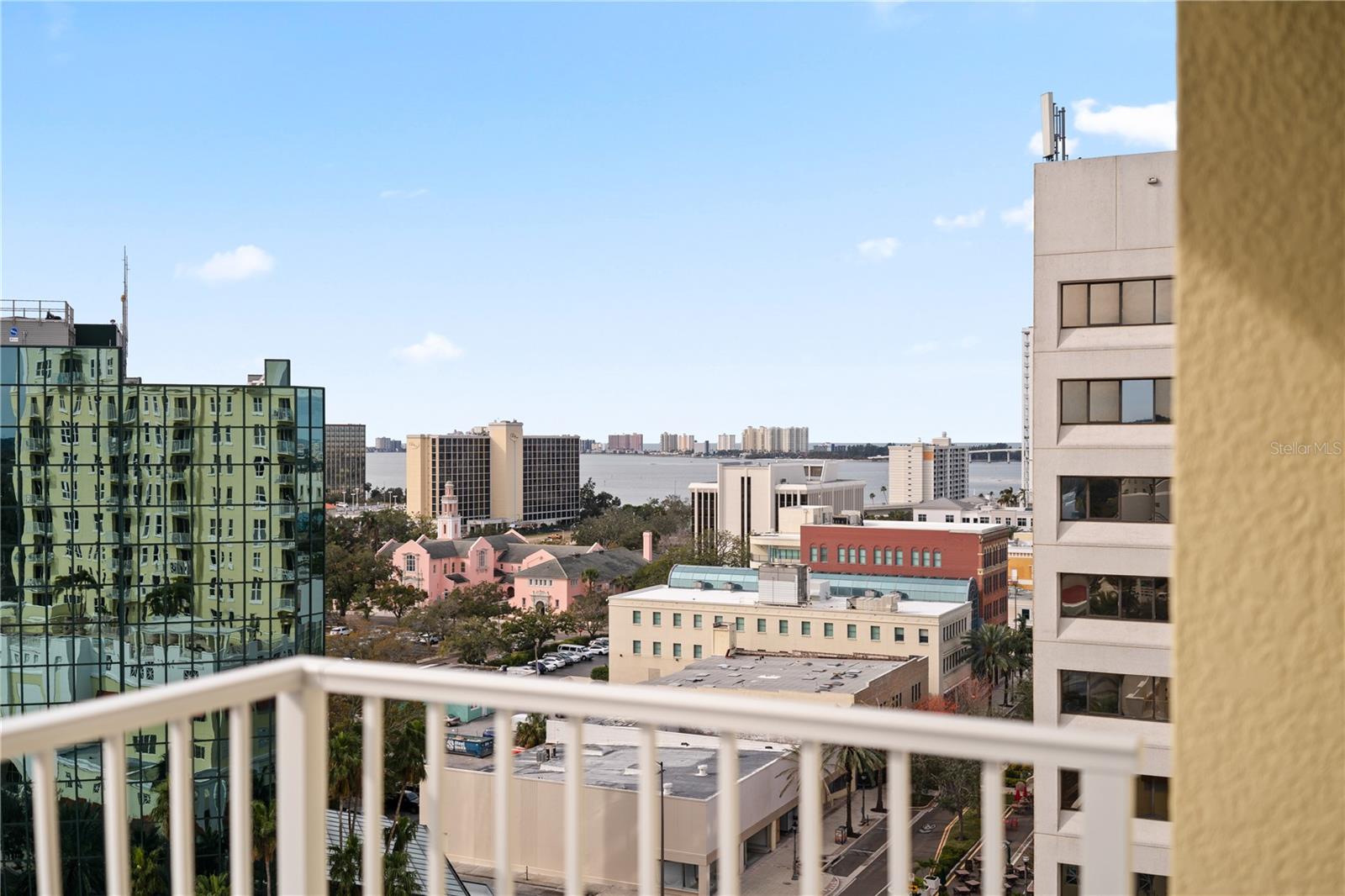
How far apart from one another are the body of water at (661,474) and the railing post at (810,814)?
95356mm

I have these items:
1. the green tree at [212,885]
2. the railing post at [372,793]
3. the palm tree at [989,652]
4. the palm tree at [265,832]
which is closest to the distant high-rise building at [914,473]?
the palm tree at [989,652]

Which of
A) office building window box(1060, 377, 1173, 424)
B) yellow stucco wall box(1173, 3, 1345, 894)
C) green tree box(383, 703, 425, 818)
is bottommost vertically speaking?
green tree box(383, 703, 425, 818)

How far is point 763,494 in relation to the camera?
56531 millimetres

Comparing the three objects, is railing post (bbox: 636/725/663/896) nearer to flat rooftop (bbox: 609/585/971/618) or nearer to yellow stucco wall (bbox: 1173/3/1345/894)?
yellow stucco wall (bbox: 1173/3/1345/894)

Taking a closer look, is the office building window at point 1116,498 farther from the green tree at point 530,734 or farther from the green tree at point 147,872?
the green tree at point 530,734

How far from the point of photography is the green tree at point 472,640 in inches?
1319

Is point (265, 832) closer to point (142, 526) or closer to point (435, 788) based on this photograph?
point (142, 526)

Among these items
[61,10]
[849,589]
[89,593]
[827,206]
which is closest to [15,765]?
[89,593]

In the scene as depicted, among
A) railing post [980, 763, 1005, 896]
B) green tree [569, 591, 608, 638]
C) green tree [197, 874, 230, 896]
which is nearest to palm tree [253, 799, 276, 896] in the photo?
green tree [197, 874, 230, 896]

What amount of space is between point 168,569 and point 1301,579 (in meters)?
14.8

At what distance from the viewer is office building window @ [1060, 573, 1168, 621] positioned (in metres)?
9.93

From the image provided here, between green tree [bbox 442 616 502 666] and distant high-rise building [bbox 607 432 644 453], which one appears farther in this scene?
distant high-rise building [bbox 607 432 644 453]

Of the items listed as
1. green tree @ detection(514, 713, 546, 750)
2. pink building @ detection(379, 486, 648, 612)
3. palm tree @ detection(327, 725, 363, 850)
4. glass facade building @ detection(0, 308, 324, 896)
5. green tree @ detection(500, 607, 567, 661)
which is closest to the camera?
palm tree @ detection(327, 725, 363, 850)

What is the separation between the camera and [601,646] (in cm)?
3797
